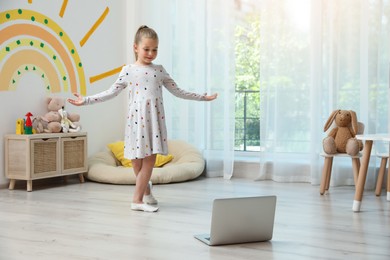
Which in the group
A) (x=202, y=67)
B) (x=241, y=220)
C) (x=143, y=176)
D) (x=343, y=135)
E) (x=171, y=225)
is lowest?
(x=171, y=225)

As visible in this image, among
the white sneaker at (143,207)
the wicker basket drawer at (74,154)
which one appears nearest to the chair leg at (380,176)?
the white sneaker at (143,207)

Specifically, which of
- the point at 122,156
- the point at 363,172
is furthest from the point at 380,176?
the point at 122,156

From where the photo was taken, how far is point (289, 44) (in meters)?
4.67

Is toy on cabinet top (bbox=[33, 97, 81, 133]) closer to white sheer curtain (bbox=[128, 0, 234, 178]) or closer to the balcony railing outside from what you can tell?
white sheer curtain (bbox=[128, 0, 234, 178])

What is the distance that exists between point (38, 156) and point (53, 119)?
1.19 feet

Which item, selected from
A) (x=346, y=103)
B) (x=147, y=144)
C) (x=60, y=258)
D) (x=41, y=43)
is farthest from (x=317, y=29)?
(x=60, y=258)

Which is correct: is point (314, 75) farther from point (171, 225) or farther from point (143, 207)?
point (171, 225)

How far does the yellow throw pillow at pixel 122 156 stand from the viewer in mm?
5012

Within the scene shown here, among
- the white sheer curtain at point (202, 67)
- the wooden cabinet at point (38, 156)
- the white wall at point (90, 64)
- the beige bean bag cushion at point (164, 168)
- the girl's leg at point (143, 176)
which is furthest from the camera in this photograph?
the white sheer curtain at point (202, 67)

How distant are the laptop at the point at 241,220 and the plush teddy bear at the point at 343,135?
146cm

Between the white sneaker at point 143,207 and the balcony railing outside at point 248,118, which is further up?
the balcony railing outside at point 248,118

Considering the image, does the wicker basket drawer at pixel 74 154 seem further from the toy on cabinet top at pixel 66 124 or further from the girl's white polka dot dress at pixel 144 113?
the girl's white polka dot dress at pixel 144 113

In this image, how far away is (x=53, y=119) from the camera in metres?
4.53

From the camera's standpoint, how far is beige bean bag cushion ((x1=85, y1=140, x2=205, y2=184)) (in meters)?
4.54
